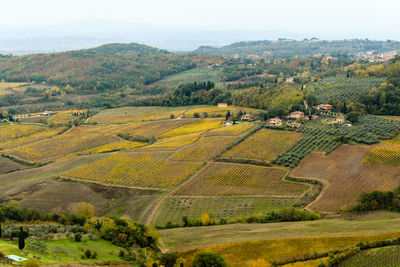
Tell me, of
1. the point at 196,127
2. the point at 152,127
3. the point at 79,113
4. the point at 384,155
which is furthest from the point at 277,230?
the point at 79,113

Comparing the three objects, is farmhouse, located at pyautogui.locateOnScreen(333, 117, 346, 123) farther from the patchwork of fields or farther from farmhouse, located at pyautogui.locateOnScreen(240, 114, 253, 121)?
farmhouse, located at pyautogui.locateOnScreen(240, 114, 253, 121)

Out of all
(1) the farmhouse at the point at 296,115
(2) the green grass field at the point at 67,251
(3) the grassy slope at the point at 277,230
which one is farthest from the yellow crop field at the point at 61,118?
(2) the green grass field at the point at 67,251

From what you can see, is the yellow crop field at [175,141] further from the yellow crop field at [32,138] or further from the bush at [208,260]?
the bush at [208,260]

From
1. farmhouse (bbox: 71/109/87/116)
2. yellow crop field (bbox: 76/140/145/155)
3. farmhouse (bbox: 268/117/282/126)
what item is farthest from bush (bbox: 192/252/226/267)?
farmhouse (bbox: 71/109/87/116)

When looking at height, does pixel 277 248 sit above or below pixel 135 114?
below

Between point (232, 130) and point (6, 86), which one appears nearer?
point (232, 130)

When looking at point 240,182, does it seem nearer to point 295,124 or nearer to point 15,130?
point 295,124
